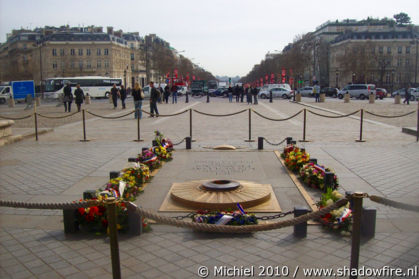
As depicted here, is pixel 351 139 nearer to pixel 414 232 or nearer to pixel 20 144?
pixel 414 232

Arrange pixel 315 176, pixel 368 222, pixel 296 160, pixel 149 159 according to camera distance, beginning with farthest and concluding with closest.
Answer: pixel 149 159 < pixel 296 160 < pixel 315 176 < pixel 368 222

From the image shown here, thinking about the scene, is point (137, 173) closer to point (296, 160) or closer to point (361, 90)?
point (296, 160)

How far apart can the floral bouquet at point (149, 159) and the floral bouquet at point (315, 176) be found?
3.02m

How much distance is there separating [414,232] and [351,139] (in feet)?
28.4

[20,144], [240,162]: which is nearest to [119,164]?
[240,162]

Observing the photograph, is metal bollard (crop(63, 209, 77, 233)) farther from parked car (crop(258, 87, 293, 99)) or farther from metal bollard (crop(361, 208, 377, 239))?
parked car (crop(258, 87, 293, 99))

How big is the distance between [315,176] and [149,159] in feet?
11.0

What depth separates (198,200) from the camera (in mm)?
6094

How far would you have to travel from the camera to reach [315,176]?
7.21 m

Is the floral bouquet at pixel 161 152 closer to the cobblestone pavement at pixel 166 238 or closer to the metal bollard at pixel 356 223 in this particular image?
the cobblestone pavement at pixel 166 238

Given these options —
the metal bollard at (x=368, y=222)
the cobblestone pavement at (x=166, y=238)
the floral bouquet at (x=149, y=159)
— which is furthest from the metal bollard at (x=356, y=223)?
the floral bouquet at (x=149, y=159)

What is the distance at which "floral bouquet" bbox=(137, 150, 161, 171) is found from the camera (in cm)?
854

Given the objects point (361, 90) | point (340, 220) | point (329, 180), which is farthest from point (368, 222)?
point (361, 90)

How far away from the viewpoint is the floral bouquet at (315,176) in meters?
7.09
